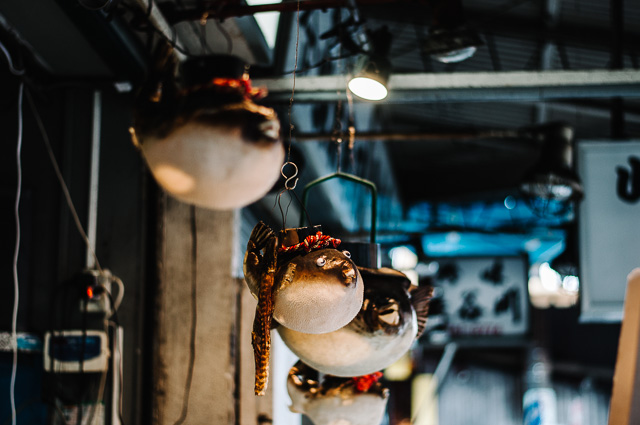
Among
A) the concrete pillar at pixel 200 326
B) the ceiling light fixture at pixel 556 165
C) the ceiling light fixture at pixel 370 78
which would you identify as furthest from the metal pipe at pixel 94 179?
the ceiling light fixture at pixel 556 165

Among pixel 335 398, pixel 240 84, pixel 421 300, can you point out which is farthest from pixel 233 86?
pixel 335 398

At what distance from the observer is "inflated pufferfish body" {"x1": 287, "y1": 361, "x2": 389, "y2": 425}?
5.70ft

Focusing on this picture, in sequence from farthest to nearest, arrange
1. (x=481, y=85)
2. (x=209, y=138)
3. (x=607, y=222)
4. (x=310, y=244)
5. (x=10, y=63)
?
(x=607, y=222) < (x=481, y=85) < (x=10, y=63) < (x=310, y=244) < (x=209, y=138)

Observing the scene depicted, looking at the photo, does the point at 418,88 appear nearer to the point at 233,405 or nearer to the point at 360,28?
the point at 360,28

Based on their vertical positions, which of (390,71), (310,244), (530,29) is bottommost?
(310,244)

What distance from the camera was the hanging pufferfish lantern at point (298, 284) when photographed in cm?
120

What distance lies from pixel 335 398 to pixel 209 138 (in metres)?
0.91

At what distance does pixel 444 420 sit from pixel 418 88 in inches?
589

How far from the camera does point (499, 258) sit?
9352mm

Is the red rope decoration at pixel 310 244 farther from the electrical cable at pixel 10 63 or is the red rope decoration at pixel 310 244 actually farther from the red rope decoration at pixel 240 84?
the electrical cable at pixel 10 63

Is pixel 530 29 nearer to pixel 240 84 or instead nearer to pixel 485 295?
pixel 485 295

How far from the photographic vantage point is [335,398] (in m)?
1.74

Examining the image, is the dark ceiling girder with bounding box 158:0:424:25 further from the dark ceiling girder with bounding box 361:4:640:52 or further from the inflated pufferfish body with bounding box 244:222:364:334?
the dark ceiling girder with bounding box 361:4:640:52

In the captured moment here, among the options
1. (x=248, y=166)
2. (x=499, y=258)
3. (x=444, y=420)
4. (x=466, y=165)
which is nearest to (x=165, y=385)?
(x=248, y=166)
